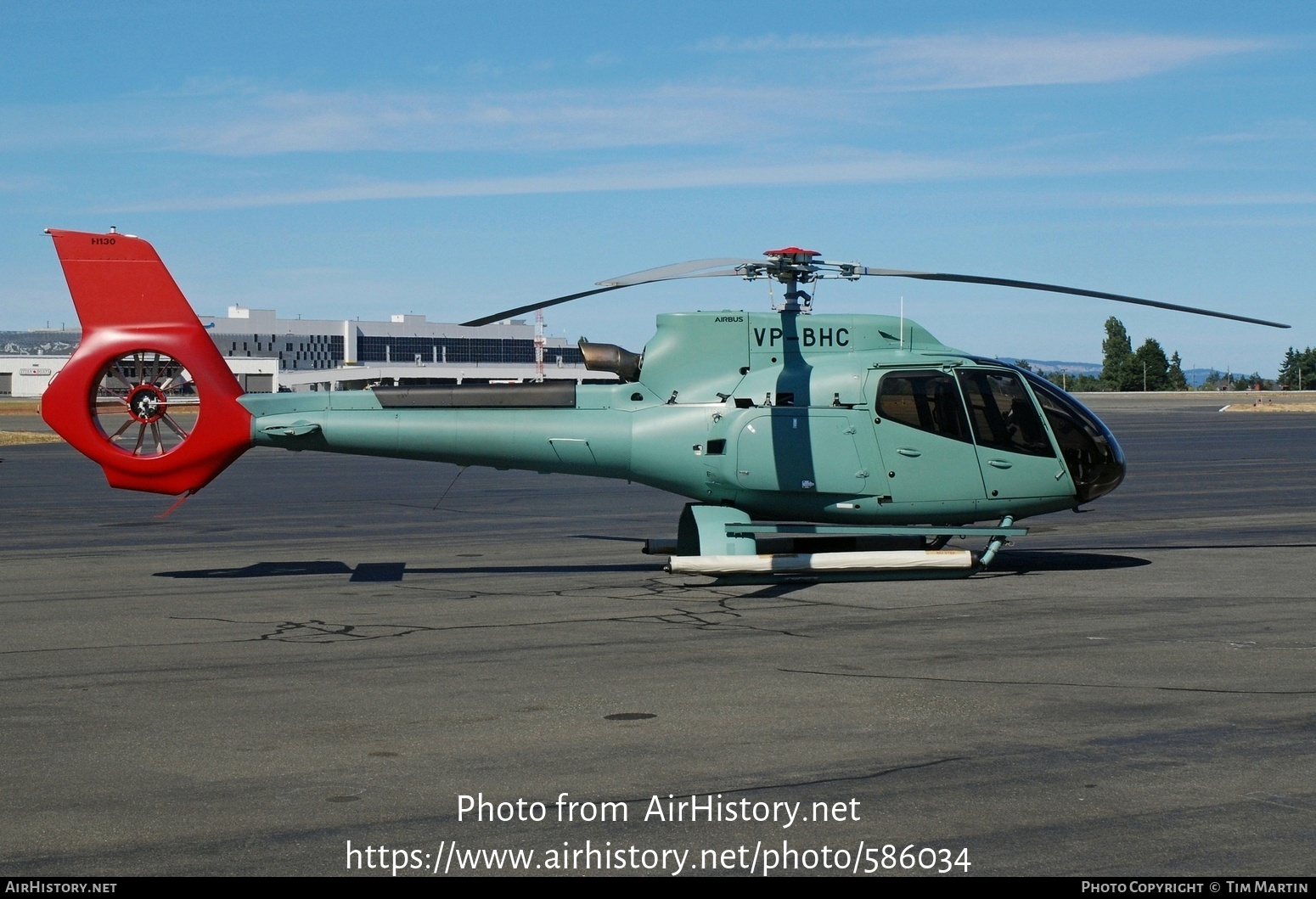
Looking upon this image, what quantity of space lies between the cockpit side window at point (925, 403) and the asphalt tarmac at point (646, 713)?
1988 millimetres

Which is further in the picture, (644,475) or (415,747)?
(644,475)

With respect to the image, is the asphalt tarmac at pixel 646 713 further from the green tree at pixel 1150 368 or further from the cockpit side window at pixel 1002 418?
the green tree at pixel 1150 368

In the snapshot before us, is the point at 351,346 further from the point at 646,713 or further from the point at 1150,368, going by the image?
the point at 646,713

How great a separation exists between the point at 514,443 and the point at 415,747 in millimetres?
8034

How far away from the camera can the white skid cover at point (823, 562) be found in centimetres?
1472

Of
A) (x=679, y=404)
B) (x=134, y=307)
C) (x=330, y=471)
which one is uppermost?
(x=134, y=307)

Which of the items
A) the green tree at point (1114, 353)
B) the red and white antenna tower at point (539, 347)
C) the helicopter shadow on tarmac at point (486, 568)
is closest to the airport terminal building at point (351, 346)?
the red and white antenna tower at point (539, 347)

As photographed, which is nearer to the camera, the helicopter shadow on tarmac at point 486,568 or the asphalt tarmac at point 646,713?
the asphalt tarmac at point 646,713

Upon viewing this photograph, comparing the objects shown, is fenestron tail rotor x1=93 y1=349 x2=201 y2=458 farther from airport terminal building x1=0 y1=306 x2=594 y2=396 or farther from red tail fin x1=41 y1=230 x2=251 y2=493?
airport terminal building x1=0 y1=306 x2=594 y2=396

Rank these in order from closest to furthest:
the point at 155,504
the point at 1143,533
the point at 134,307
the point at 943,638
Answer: the point at 943,638 < the point at 134,307 < the point at 1143,533 < the point at 155,504

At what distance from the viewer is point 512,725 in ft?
28.8

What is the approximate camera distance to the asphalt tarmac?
255 inches
